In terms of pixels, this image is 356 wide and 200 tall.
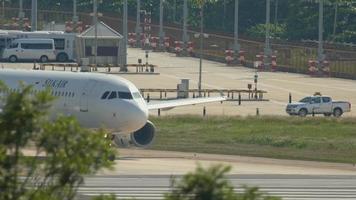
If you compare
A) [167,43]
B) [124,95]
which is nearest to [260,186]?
[124,95]

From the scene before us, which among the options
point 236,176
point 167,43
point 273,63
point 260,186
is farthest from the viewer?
point 167,43

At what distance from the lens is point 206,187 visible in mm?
19062

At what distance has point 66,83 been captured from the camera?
57.8 metres

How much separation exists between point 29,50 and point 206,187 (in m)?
114

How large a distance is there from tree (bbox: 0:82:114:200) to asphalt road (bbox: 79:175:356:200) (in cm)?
2224

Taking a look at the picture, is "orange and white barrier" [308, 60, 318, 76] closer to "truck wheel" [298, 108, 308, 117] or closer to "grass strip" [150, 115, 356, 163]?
"truck wheel" [298, 108, 308, 117]

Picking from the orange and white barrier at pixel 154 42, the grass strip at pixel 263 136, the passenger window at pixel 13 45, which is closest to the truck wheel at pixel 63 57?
the passenger window at pixel 13 45

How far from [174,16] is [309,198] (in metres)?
153

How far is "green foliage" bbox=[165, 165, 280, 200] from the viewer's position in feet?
62.4

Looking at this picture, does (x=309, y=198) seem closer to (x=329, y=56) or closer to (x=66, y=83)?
(x=66, y=83)

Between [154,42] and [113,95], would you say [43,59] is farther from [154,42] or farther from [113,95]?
[113,95]

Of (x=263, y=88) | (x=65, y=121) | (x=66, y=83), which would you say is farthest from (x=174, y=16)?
(x=65, y=121)

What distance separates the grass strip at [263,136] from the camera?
64562 millimetres

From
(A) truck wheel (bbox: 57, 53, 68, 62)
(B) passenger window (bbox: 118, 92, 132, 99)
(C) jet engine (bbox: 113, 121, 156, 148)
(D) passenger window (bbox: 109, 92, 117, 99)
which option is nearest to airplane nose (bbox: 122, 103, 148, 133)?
(B) passenger window (bbox: 118, 92, 132, 99)
